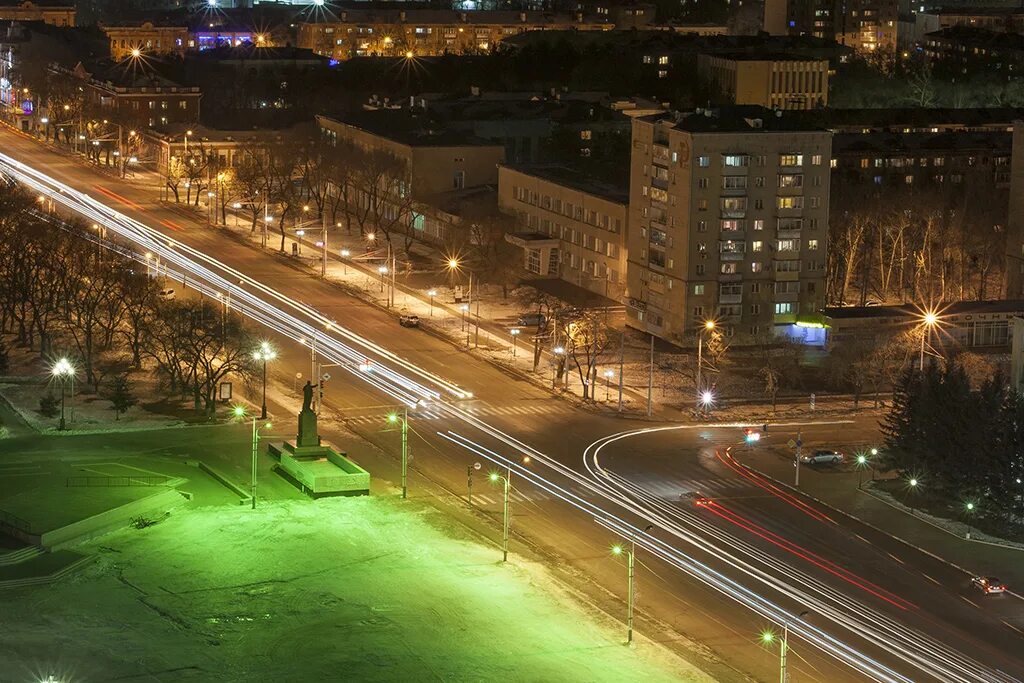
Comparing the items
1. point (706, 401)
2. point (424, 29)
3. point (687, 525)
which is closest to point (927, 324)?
point (706, 401)

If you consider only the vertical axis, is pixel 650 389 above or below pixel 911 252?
below

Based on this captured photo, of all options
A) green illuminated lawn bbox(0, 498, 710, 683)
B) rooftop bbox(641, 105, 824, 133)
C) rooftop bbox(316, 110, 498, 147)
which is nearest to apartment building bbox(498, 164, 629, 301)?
rooftop bbox(641, 105, 824, 133)

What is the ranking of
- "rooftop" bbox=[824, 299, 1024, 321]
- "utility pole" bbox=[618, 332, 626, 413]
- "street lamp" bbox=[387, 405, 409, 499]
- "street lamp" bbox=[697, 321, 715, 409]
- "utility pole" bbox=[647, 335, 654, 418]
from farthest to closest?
"rooftop" bbox=[824, 299, 1024, 321] → "street lamp" bbox=[697, 321, 715, 409] → "utility pole" bbox=[618, 332, 626, 413] → "utility pole" bbox=[647, 335, 654, 418] → "street lamp" bbox=[387, 405, 409, 499]

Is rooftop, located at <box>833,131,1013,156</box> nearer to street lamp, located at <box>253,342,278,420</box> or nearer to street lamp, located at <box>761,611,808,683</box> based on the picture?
street lamp, located at <box>253,342,278,420</box>

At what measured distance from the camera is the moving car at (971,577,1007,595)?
193ft

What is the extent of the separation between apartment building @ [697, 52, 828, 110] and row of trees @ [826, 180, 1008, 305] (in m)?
50.7

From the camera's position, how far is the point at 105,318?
288 feet

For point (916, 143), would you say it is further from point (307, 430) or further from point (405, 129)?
point (307, 430)

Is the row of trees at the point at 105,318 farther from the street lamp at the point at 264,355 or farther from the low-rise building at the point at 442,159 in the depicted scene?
the low-rise building at the point at 442,159

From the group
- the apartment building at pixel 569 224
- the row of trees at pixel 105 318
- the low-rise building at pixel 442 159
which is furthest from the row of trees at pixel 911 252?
the row of trees at pixel 105 318

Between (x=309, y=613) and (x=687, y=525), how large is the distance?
1267cm

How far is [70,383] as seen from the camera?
3125 inches

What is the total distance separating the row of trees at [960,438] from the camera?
64.2 metres

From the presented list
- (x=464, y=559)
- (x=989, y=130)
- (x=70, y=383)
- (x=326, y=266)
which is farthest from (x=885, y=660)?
(x=989, y=130)
